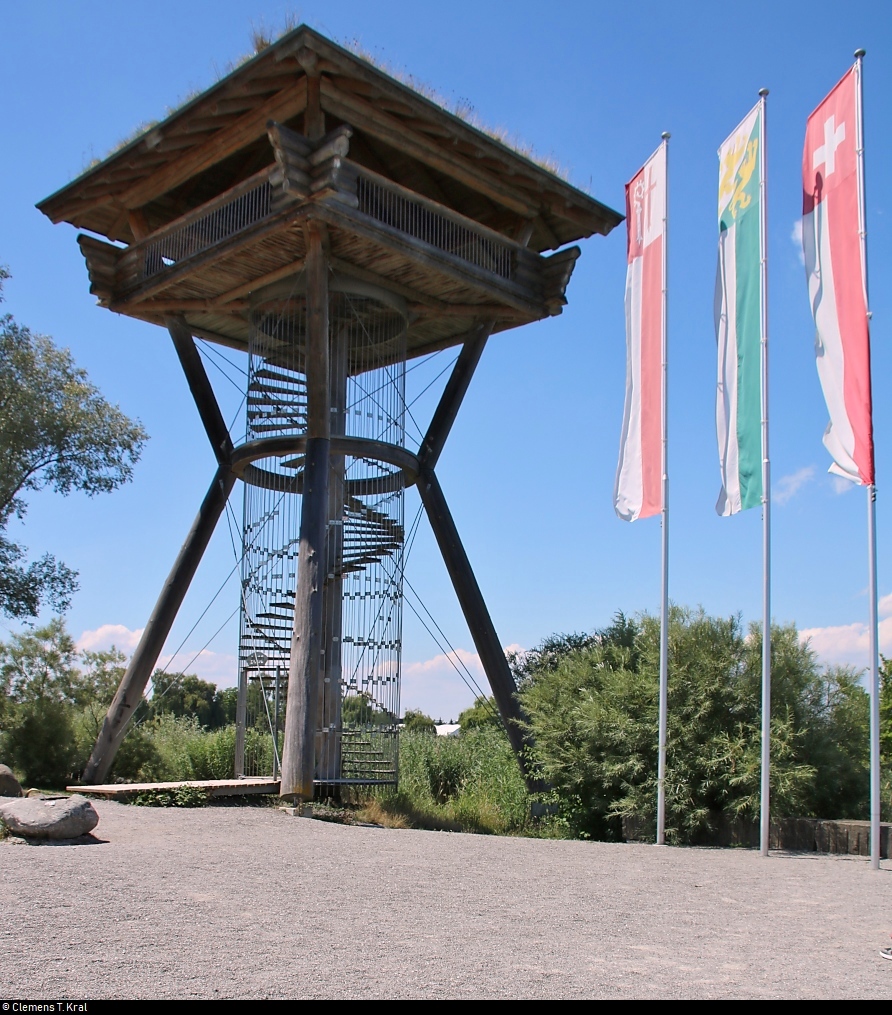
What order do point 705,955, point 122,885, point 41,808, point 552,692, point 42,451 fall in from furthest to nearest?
point 42,451
point 552,692
point 41,808
point 122,885
point 705,955

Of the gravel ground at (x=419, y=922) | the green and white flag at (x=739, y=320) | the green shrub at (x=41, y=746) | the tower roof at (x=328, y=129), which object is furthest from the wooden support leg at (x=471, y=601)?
the green shrub at (x=41, y=746)

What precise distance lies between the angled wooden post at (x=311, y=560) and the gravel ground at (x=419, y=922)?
2982 mm

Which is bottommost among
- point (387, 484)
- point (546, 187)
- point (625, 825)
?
point (625, 825)

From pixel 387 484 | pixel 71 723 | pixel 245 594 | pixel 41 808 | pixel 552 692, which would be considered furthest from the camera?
pixel 71 723

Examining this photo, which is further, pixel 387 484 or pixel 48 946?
pixel 387 484

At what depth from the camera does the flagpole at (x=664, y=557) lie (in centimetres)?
1132

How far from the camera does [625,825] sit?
41.1 ft

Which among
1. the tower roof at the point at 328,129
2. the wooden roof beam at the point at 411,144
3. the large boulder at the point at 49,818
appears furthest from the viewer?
the wooden roof beam at the point at 411,144

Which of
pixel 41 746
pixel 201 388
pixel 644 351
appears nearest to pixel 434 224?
pixel 644 351

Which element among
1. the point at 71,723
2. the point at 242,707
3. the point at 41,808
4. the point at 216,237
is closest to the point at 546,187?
the point at 216,237

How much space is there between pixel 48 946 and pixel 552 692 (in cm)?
956

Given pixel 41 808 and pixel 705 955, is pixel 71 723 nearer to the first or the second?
pixel 41 808

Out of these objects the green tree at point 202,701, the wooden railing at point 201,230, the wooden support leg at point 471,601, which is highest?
the wooden railing at point 201,230

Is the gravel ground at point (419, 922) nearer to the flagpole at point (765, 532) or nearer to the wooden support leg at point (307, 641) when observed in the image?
the flagpole at point (765, 532)
